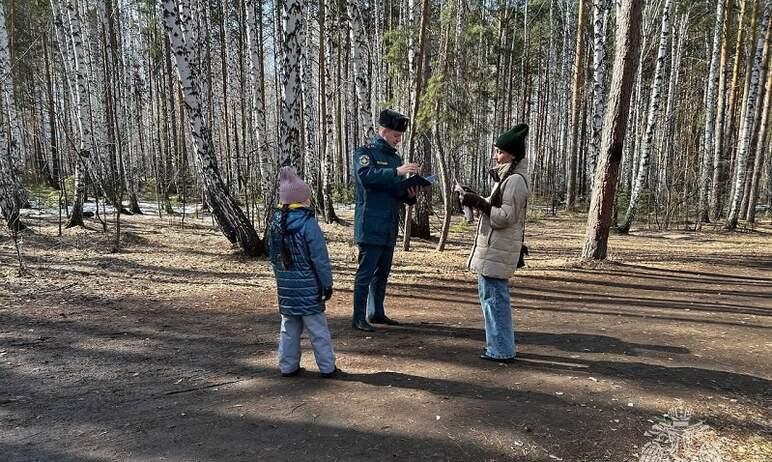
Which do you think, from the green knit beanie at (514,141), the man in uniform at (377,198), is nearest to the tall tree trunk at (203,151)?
the man in uniform at (377,198)

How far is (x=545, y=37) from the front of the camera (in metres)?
29.4

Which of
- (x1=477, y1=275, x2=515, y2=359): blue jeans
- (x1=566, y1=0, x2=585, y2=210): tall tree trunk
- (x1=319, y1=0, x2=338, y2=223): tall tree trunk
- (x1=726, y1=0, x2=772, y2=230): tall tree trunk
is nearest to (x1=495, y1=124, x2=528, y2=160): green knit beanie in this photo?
(x1=477, y1=275, x2=515, y2=359): blue jeans

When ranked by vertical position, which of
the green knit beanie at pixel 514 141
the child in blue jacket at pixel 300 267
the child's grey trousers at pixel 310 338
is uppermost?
the green knit beanie at pixel 514 141

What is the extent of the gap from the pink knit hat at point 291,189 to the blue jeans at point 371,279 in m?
1.23

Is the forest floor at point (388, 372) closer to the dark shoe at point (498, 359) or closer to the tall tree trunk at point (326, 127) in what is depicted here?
the dark shoe at point (498, 359)

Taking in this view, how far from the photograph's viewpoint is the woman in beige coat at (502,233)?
382cm

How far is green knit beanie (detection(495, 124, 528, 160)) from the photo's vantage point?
3854 mm

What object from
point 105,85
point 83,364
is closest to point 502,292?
point 83,364

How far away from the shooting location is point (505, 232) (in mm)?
3877

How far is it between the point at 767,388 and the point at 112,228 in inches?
503

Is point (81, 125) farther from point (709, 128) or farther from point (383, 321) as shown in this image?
point (709, 128)

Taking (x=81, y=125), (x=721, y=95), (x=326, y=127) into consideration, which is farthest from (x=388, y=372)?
(x=721, y=95)

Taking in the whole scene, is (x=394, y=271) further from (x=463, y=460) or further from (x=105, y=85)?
(x=105, y=85)

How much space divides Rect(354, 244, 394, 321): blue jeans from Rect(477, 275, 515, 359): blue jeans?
118 cm
